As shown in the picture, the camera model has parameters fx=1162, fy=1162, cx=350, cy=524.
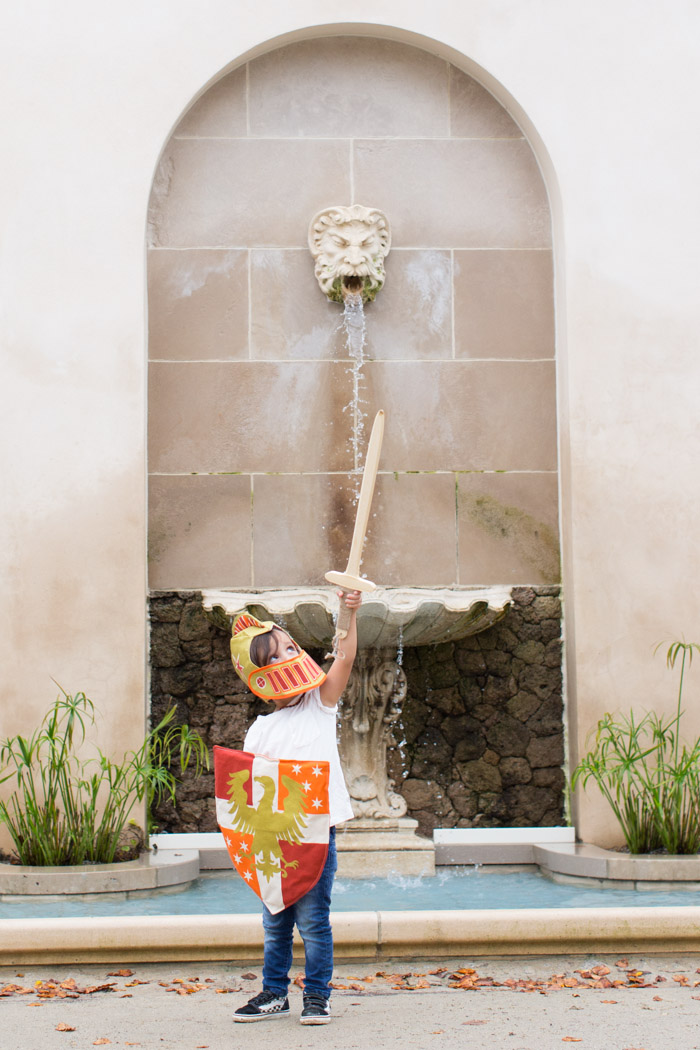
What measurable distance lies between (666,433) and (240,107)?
10.4 feet

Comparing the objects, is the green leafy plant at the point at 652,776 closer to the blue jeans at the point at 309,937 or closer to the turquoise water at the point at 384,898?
the turquoise water at the point at 384,898

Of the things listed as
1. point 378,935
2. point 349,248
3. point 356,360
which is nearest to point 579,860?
point 378,935

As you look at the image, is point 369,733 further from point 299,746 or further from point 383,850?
point 299,746

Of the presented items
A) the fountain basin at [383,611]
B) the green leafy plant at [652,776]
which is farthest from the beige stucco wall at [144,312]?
the fountain basin at [383,611]

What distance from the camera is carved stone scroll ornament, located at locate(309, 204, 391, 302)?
21.8 ft

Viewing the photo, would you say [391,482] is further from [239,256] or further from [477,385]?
[239,256]

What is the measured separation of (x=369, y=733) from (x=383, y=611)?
906 millimetres

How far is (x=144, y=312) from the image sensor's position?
21.4ft

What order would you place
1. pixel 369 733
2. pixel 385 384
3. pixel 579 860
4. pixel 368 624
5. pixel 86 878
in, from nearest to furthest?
pixel 86 878
pixel 579 860
pixel 368 624
pixel 369 733
pixel 385 384

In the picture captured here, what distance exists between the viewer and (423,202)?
22.7 ft

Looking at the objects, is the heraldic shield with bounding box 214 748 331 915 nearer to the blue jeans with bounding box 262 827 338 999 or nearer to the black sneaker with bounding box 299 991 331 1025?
the blue jeans with bounding box 262 827 338 999

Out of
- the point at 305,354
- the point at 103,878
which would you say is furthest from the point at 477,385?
the point at 103,878

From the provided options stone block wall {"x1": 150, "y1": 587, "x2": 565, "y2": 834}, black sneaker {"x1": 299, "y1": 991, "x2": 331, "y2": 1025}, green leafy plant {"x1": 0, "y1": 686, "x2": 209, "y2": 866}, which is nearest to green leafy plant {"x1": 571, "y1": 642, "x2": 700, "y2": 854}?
stone block wall {"x1": 150, "y1": 587, "x2": 565, "y2": 834}

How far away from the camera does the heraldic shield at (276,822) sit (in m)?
3.47
